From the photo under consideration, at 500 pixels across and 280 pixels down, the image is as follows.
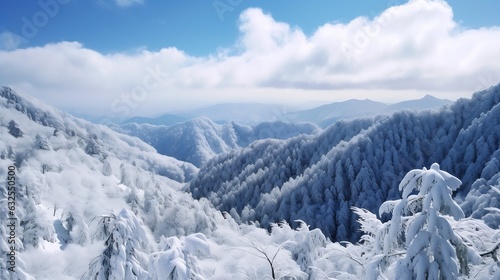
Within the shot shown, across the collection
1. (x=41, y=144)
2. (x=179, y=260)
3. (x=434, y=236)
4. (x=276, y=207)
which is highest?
(x=434, y=236)

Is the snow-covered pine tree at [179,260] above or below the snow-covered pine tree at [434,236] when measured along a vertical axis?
below

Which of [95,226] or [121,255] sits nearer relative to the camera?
[121,255]

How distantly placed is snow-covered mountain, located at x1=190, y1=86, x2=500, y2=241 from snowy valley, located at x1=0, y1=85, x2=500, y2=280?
0.56m

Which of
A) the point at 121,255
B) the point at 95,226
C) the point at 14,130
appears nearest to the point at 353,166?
the point at 14,130

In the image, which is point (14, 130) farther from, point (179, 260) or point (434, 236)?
point (434, 236)

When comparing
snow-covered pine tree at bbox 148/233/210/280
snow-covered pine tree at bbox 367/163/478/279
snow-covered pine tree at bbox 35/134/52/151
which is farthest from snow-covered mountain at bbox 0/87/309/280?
snow-covered pine tree at bbox 367/163/478/279

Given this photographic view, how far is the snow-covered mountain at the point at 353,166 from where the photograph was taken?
11638cm

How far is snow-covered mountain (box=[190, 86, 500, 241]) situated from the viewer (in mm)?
116375

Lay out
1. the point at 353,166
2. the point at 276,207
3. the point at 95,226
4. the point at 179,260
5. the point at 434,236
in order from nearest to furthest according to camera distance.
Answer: the point at 434,236 < the point at 179,260 < the point at 95,226 < the point at 276,207 < the point at 353,166

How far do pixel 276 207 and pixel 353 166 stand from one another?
124ft

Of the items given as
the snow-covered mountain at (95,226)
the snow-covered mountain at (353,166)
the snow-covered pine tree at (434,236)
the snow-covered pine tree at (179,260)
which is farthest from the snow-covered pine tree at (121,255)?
the snow-covered mountain at (353,166)

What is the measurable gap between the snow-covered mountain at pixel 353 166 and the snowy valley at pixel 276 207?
56 centimetres

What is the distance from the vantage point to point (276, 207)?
123m

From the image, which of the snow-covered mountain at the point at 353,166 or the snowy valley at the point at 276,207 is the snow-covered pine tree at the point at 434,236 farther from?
the snow-covered mountain at the point at 353,166
